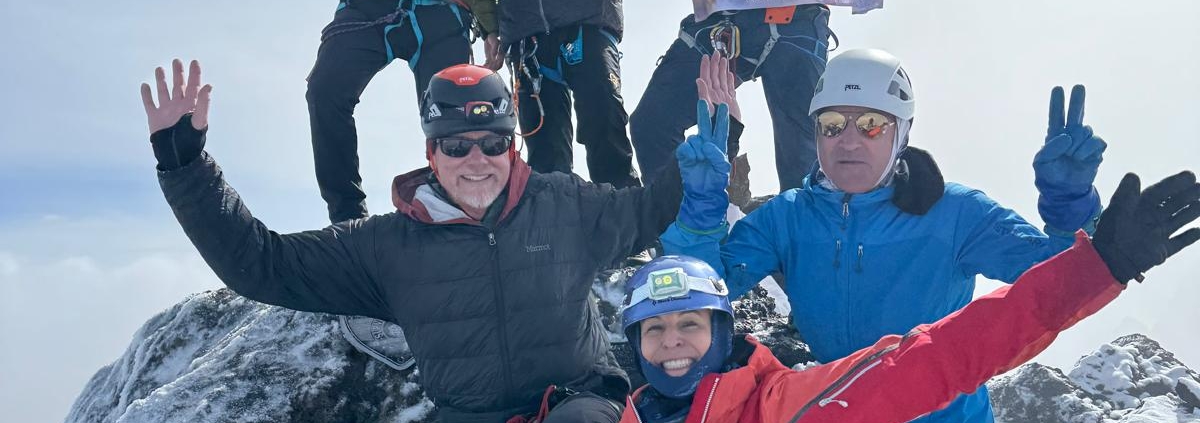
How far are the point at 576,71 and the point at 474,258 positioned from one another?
7.91 feet

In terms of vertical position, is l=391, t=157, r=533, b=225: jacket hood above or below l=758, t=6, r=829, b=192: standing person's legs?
below

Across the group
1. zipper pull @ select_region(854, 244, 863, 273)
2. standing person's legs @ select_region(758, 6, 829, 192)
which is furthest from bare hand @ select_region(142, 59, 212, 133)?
standing person's legs @ select_region(758, 6, 829, 192)

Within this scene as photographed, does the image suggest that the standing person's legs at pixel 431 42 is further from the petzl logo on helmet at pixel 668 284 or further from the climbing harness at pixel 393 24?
the petzl logo on helmet at pixel 668 284

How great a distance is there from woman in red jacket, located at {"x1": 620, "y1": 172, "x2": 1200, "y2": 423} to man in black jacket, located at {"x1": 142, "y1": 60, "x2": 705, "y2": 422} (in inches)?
17.9

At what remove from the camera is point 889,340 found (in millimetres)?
3602

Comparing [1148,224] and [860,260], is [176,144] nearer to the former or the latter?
[860,260]

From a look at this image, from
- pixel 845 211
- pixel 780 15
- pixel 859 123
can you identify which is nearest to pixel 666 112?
pixel 780 15

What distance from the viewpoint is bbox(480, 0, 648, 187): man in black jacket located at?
6.52m

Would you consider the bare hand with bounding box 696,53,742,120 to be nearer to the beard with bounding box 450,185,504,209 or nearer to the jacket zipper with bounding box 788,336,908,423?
the beard with bounding box 450,185,504,209

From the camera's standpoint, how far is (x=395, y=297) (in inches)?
189

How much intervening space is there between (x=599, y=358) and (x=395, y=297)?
4.09 feet

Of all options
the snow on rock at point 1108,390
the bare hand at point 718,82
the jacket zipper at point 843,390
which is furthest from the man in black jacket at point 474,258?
the snow on rock at point 1108,390

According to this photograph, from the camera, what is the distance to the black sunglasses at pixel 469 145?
473cm

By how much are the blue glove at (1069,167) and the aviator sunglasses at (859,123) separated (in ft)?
3.00
